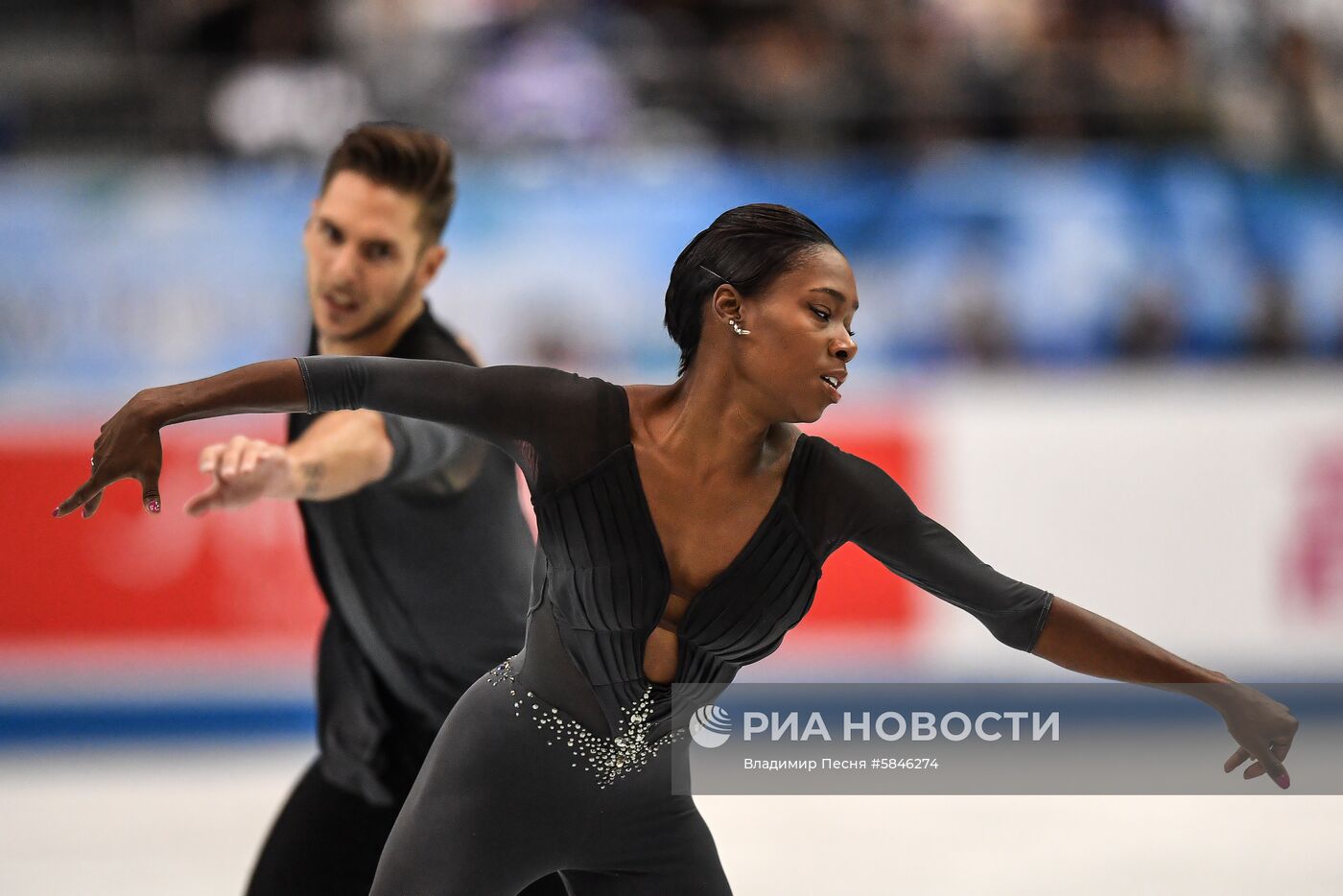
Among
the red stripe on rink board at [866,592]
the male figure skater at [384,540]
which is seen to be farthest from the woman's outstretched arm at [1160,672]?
the red stripe on rink board at [866,592]

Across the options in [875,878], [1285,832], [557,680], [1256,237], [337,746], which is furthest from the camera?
[1256,237]

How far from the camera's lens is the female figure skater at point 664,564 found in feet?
7.01

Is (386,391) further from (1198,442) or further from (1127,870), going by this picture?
(1198,442)

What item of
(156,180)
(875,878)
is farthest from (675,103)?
(875,878)

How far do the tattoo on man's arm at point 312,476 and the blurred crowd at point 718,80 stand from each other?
3.73m

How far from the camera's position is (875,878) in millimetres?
3814

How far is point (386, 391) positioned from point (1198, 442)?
15.3 ft

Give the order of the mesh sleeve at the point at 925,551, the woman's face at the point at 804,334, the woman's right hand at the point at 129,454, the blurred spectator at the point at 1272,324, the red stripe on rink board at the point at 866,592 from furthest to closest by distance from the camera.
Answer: the red stripe on rink board at the point at 866,592
the blurred spectator at the point at 1272,324
the mesh sleeve at the point at 925,551
the woman's face at the point at 804,334
the woman's right hand at the point at 129,454

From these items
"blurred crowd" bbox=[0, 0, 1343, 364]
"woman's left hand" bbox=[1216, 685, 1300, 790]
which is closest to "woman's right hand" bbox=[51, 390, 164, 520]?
"woman's left hand" bbox=[1216, 685, 1300, 790]

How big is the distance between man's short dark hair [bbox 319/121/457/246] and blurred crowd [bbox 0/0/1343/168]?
308 centimetres

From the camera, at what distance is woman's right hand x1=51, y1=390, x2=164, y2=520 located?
6.55 ft

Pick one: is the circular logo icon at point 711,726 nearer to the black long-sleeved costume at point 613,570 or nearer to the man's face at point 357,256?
the black long-sleeved costume at point 613,570

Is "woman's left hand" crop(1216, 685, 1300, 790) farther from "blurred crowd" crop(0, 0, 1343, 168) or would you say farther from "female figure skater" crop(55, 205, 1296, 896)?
"blurred crowd" crop(0, 0, 1343, 168)

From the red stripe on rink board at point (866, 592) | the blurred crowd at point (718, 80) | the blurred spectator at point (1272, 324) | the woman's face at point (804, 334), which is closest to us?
the woman's face at point (804, 334)
